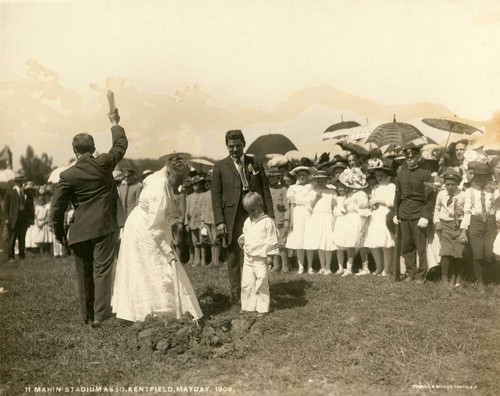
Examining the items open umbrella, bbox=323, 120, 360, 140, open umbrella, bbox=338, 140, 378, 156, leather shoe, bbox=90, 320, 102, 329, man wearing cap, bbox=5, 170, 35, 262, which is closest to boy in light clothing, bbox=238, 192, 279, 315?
leather shoe, bbox=90, 320, 102, 329

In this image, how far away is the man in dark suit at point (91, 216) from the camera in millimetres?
5676

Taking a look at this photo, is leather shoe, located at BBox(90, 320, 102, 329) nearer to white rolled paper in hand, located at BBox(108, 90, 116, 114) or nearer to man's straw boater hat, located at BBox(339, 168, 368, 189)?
white rolled paper in hand, located at BBox(108, 90, 116, 114)

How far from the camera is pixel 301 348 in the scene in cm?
477

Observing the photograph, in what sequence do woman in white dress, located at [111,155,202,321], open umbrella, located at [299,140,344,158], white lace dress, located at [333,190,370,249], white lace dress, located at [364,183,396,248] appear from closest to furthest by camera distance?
1. woman in white dress, located at [111,155,202,321]
2. white lace dress, located at [364,183,396,248]
3. white lace dress, located at [333,190,370,249]
4. open umbrella, located at [299,140,344,158]

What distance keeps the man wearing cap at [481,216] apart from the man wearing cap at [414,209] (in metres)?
0.70

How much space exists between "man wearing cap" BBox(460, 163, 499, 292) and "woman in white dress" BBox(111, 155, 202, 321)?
4.23 meters

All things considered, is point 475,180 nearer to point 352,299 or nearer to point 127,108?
point 352,299

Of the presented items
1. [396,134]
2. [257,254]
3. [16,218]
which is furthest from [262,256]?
[16,218]

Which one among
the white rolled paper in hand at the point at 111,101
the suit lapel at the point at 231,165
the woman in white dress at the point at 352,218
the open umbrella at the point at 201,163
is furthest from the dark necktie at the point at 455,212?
the open umbrella at the point at 201,163

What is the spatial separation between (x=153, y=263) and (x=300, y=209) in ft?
14.8

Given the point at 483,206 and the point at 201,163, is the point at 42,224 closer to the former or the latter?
the point at 201,163

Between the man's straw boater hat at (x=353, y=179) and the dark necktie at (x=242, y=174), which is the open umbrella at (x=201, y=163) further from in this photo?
the dark necktie at (x=242, y=174)

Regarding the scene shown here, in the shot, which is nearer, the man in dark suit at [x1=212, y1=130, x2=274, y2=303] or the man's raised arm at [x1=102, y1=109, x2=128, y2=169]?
the man's raised arm at [x1=102, y1=109, x2=128, y2=169]

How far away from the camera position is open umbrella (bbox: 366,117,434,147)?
8953 mm
